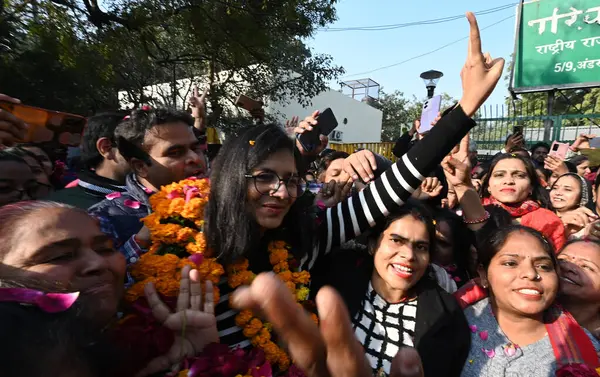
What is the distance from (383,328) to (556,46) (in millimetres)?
12244

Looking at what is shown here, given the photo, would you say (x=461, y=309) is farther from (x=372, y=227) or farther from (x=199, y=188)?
(x=199, y=188)

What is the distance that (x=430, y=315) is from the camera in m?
1.82

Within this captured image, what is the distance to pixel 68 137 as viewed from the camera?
2.63 metres

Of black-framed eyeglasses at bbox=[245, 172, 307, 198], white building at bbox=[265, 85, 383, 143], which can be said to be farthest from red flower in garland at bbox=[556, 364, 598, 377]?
white building at bbox=[265, 85, 383, 143]

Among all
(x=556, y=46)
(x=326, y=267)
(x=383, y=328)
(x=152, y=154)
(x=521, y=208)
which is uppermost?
(x=556, y=46)

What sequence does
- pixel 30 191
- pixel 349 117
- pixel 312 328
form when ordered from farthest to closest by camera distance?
pixel 349 117 → pixel 30 191 → pixel 312 328

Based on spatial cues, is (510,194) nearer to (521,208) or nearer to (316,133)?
(521,208)

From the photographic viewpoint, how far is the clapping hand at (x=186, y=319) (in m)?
1.28

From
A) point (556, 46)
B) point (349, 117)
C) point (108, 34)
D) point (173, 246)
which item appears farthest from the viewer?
point (349, 117)

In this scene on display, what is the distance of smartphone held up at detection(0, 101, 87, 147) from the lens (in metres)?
2.16

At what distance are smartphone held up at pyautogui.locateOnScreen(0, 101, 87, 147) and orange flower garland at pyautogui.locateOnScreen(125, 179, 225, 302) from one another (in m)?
1.16

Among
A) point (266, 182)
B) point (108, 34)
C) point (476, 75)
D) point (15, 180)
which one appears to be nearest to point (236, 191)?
point (266, 182)

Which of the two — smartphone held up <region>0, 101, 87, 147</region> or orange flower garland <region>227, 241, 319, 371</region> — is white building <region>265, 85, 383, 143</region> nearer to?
smartphone held up <region>0, 101, 87, 147</region>

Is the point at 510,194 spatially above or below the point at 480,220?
above
